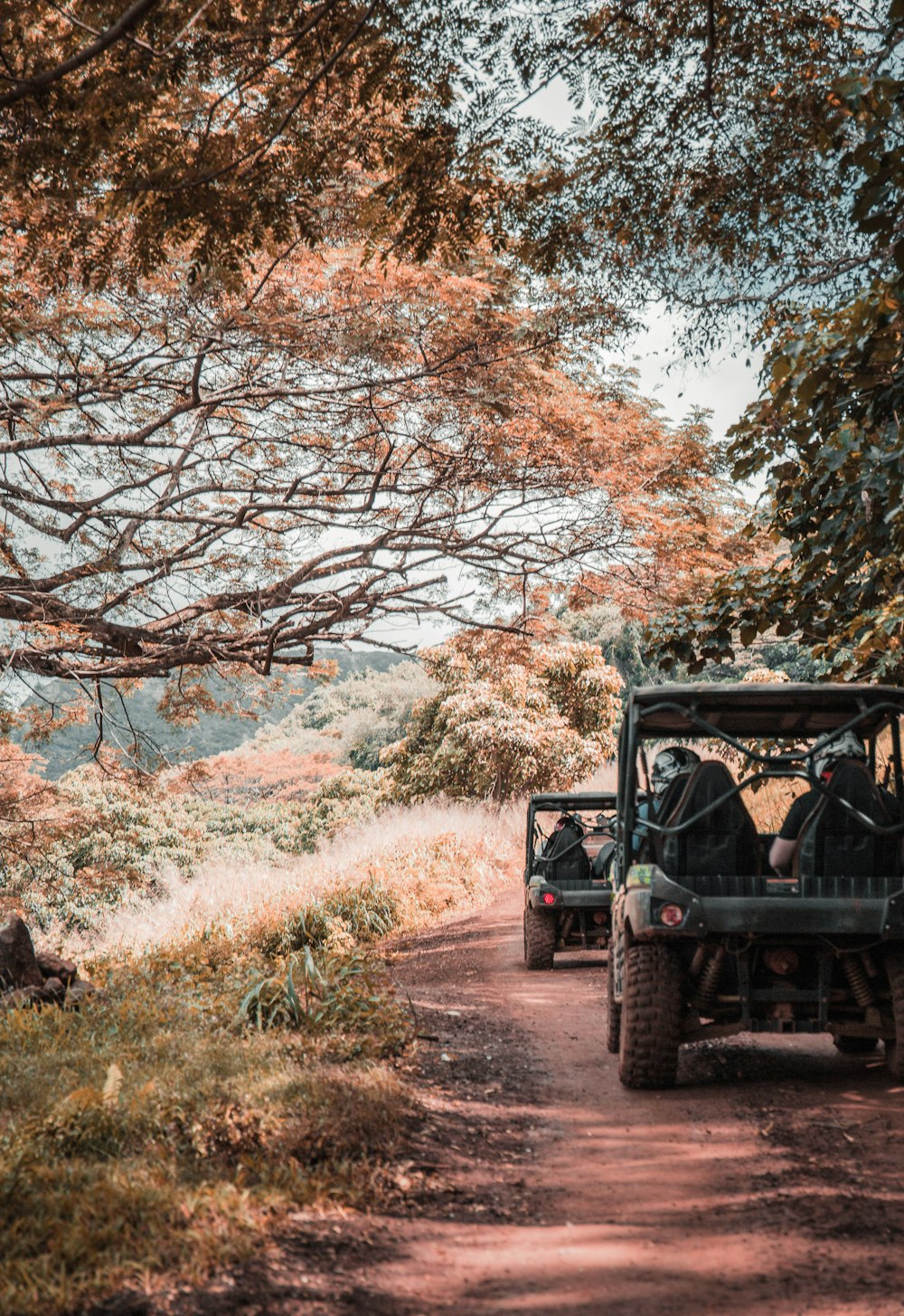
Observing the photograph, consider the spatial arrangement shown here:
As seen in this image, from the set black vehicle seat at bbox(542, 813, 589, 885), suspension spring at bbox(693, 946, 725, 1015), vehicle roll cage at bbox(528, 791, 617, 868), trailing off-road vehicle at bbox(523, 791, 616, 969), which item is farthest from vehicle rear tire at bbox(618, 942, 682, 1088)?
black vehicle seat at bbox(542, 813, 589, 885)

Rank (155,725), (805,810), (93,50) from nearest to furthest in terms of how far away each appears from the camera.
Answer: (93,50) < (805,810) < (155,725)

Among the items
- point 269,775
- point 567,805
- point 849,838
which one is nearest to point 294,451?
point 567,805

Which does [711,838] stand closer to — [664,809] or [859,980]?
[664,809]

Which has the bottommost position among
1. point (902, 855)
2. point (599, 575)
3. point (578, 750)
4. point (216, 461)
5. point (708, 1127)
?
point (708, 1127)

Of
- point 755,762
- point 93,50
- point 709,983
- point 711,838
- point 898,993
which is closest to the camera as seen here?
point 93,50

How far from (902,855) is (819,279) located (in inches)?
183

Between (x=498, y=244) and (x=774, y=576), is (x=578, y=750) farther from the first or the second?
(x=498, y=244)

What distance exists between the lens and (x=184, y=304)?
11.1 m

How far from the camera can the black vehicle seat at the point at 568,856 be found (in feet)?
37.4

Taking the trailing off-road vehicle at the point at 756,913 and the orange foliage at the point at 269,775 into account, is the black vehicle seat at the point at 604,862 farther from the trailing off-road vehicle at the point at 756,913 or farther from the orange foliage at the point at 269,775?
the orange foliage at the point at 269,775

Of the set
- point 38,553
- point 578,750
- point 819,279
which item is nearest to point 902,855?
point 819,279

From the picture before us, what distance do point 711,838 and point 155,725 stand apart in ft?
108

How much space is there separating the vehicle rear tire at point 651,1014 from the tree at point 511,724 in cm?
1829

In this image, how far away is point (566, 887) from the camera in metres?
10.8
